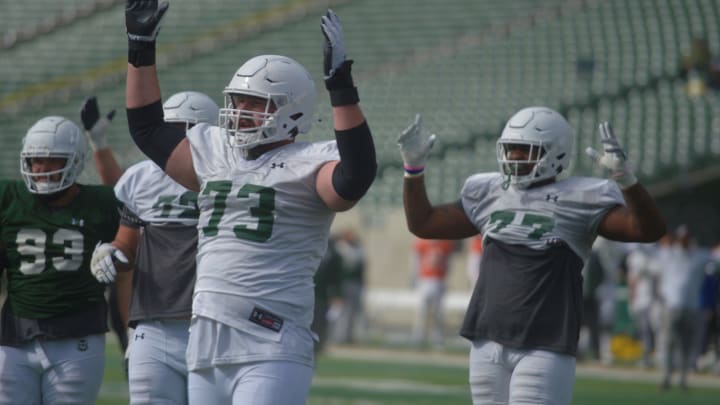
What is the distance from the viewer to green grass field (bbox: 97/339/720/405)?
420 inches

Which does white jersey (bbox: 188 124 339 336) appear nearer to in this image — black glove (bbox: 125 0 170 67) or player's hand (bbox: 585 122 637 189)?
black glove (bbox: 125 0 170 67)

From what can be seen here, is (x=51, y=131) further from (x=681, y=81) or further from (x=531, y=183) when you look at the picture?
(x=681, y=81)

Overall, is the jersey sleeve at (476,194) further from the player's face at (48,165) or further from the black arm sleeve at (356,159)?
the player's face at (48,165)

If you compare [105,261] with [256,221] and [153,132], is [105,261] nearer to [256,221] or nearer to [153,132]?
[153,132]

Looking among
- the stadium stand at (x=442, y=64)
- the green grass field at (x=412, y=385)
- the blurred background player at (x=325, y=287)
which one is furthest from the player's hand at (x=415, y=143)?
the stadium stand at (x=442, y=64)

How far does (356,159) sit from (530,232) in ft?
4.76

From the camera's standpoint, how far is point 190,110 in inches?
227

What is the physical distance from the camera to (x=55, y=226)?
18.5ft

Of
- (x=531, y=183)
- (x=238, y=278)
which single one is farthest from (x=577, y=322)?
(x=238, y=278)

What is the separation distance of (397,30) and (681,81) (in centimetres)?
614

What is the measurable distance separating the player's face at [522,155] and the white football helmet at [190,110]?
1338 mm

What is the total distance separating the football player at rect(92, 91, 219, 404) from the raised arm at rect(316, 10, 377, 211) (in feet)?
4.89

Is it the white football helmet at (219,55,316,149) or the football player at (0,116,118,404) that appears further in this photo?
the football player at (0,116,118,404)

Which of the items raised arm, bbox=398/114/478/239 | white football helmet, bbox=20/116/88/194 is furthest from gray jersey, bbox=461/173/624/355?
white football helmet, bbox=20/116/88/194
